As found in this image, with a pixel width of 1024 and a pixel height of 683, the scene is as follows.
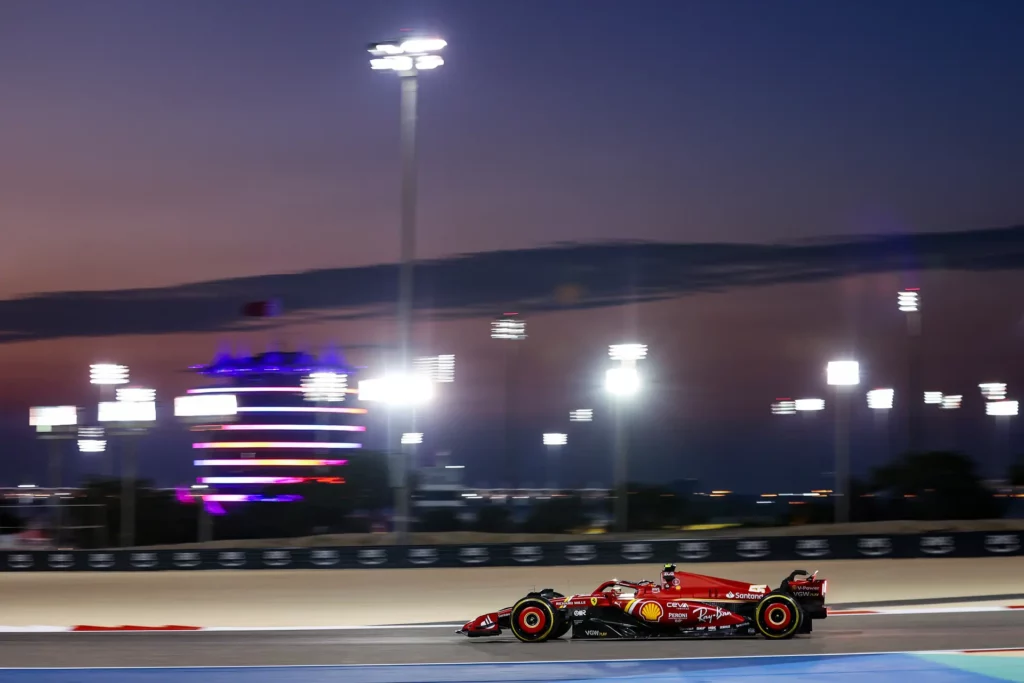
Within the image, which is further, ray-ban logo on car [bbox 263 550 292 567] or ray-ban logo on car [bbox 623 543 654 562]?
ray-ban logo on car [bbox 263 550 292 567]

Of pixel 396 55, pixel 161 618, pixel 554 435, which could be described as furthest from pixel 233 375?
pixel 161 618

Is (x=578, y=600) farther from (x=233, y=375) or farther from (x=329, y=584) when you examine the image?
(x=233, y=375)

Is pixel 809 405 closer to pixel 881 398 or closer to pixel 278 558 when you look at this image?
pixel 881 398

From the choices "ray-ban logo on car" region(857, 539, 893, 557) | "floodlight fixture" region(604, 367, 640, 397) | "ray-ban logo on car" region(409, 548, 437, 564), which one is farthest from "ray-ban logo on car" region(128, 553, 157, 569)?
"floodlight fixture" region(604, 367, 640, 397)

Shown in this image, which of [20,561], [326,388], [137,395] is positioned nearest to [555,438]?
[326,388]

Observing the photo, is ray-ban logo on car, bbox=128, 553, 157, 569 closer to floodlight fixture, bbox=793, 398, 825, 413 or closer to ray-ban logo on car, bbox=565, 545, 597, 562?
ray-ban logo on car, bbox=565, 545, 597, 562

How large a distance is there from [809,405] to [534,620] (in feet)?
193

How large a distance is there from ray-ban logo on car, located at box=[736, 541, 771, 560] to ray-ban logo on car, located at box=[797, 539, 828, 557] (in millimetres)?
781

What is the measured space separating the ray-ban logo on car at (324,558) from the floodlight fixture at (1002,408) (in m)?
44.4

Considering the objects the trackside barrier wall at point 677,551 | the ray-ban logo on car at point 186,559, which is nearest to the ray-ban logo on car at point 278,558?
the trackside barrier wall at point 677,551

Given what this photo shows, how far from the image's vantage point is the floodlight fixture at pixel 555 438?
9156cm

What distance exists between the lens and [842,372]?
4619 cm

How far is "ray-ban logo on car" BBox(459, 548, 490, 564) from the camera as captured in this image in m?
26.1

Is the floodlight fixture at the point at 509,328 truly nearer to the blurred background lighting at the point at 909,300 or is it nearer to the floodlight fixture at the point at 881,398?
the blurred background lighting at the point at 909,300
